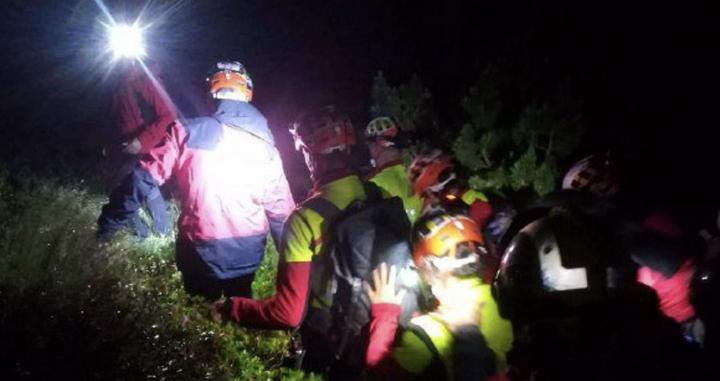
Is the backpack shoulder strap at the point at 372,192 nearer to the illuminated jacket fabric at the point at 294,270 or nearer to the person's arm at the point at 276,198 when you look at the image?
the illuminated jacket fabric at the point at 294,270

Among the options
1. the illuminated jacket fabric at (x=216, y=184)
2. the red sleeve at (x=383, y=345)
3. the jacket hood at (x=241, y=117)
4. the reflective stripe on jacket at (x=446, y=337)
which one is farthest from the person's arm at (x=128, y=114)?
the reflective stripe on jacket at (x=446, y=337)

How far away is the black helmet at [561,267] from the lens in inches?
96.5

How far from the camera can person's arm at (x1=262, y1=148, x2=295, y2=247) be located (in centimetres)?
445

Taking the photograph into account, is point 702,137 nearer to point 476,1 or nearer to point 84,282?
point 476,1

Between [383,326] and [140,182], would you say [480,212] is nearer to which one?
[383,326]

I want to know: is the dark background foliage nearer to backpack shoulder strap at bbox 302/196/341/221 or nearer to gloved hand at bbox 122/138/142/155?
backpack shoulder strap at bbox 302/196/341/221

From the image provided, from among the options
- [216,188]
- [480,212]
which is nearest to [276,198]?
[216,188]

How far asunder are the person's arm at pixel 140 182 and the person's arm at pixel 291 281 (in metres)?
1.21

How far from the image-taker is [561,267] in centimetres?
246

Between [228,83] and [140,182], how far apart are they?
103 centimetres

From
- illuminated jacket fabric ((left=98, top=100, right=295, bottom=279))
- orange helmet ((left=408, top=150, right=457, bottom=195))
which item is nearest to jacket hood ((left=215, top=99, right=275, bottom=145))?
illuminated jacket fabric ((left=98, top=100, right=295, bottom=279))

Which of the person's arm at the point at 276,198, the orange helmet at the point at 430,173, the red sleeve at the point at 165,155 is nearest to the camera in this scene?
the red sleeve at the point at 165,155

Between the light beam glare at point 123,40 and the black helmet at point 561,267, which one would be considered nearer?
the black helmet at point 561,267

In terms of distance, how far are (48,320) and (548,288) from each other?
2.39 metres
